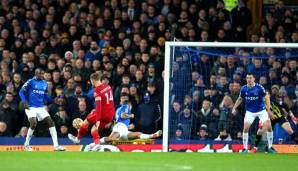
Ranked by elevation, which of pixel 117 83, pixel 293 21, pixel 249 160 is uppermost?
pixel 293 21

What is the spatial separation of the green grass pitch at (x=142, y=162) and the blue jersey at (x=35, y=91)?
12.3 feet

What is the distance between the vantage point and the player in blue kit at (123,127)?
17.9 metres

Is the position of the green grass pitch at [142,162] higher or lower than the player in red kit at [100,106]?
lower

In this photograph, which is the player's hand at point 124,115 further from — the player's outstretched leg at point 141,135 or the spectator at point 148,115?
the spectator at point 148,115

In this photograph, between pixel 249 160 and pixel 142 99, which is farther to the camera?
pixel 142 99

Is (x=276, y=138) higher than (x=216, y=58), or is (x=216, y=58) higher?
(x=216, y=58)

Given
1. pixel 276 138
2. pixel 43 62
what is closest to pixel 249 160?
pixel 276 138

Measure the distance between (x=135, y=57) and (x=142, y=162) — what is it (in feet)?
25.8

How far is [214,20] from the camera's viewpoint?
2072cm

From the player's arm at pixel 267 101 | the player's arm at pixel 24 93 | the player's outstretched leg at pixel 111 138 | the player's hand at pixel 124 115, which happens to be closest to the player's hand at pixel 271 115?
the player's arm at pixel 267 101

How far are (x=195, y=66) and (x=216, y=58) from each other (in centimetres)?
60

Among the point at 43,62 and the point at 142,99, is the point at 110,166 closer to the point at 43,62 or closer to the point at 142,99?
the point at 142,99

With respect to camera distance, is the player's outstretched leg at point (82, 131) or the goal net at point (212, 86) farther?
the goal net at point (212, 86)

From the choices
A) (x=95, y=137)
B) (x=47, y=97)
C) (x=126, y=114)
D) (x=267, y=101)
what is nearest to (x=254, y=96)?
(x=267, y=101)
